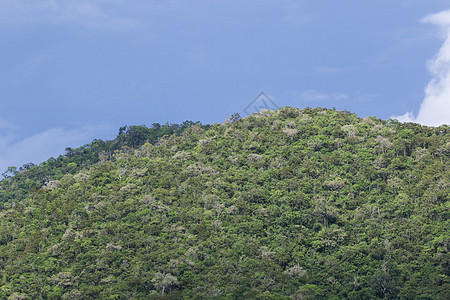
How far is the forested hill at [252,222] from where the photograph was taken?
50688 millimetres

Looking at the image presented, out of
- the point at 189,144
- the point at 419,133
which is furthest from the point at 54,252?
the point at 419,133

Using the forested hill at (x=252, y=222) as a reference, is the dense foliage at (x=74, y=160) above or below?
above

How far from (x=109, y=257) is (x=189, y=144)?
22.9 m

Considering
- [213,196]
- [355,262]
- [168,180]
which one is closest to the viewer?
[355,262]

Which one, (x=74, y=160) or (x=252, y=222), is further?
(x=74, y=160)

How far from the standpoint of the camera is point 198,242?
5538 cm

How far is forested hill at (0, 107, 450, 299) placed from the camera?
50688 millimetres

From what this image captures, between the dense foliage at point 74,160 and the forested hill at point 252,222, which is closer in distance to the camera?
the forested hill at point 252,222

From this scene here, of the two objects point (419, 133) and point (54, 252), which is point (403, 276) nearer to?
point (419, 133)

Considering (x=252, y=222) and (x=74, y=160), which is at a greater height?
(x=74, y=160)

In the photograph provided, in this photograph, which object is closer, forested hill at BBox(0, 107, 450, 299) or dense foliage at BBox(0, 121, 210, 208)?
forested hill at BBox(0, 107, 450, 299)

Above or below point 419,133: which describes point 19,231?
above

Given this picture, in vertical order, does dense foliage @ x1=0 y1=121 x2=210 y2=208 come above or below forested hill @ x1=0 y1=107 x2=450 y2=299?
above

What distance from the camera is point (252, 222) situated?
5734 cm
